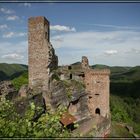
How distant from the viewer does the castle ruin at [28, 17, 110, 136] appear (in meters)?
37.6

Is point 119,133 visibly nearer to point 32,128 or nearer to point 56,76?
point 56,76

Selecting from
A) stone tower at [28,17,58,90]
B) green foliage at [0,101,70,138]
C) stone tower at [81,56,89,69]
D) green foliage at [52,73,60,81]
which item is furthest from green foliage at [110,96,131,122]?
green foliage at [0,101,70,138]

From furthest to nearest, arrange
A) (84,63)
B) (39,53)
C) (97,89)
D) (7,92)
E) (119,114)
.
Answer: (119,114)
(84,63)
(97,89)
(39,53)
(7,92)

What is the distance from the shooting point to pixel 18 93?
3559 centimetres

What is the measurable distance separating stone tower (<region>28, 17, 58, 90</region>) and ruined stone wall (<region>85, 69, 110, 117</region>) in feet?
22.1

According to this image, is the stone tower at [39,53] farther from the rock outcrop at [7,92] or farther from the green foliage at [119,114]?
the green foliage at [119,114]

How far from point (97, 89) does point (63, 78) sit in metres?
5.44

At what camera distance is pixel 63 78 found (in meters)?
41.1

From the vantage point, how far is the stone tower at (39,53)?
3753 cm

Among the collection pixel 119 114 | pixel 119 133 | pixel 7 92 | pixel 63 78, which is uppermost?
pixel 63 78

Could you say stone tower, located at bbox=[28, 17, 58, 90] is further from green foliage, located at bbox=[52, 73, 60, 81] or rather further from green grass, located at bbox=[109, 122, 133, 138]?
green grass, located at bbox=[109, 122, 133, 138]

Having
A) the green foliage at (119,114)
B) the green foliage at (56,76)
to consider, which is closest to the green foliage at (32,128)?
the green foliage at (56,76)

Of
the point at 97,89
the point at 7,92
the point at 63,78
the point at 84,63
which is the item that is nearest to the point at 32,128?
the point at 7,92

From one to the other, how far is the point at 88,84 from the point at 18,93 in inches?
441
